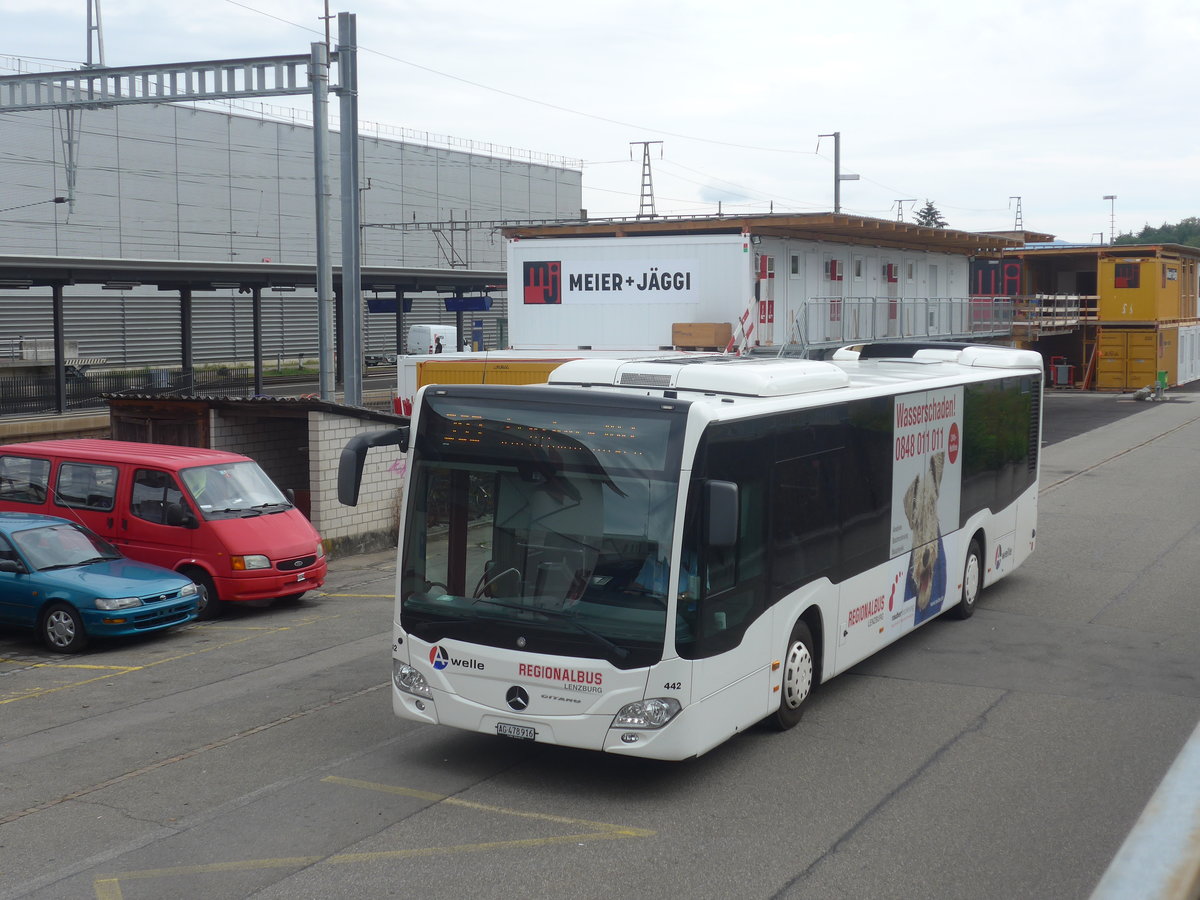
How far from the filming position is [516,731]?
8078mm

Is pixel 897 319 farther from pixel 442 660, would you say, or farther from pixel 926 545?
pixel 442 660

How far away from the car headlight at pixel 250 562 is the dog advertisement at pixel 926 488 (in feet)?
25.7

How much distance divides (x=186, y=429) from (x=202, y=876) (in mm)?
14409

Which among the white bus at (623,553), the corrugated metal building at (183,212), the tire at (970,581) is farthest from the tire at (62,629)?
the corrugated metal building at (183,212)

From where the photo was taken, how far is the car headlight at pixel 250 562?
49.9 ft

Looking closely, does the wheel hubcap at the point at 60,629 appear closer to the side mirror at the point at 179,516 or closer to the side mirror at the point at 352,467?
the side mirror at the point at 179,516

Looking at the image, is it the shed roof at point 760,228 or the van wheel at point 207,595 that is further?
the shed roof at point 760,228

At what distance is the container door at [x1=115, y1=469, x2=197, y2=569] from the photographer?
15.4 m

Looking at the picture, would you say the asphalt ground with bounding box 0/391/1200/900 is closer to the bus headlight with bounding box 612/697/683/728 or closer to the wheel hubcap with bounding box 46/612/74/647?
the wheel hubcap with bounding box 46/612/74/647

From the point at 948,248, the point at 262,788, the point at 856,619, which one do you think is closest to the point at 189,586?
the point at 262,788

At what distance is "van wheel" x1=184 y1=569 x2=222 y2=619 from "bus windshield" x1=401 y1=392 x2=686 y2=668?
25.0 ft

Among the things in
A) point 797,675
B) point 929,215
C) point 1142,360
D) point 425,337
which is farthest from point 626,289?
point 929,215

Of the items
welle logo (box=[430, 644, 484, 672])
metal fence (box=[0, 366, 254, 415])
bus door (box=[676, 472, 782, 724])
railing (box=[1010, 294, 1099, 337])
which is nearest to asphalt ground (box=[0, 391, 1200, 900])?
bus door (box=[676, 472, 782, 724])

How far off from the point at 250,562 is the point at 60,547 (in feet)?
7.15
